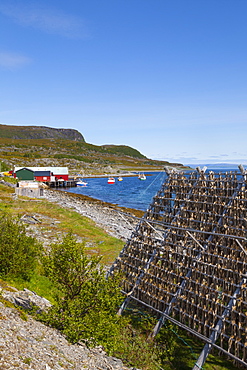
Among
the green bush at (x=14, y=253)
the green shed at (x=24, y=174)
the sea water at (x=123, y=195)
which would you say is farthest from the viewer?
the green shed at (x=24, y=174)

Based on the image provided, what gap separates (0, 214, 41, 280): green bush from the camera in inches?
778

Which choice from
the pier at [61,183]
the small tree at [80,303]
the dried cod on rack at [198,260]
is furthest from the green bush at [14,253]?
the pier at [61,183]

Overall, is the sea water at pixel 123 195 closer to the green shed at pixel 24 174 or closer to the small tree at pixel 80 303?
the green shed at pixel 24 174

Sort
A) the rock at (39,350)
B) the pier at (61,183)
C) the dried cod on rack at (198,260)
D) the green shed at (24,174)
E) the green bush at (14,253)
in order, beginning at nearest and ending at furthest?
the rock at (39,350) → the dried cod on rack at (198,260) → the green bush at (14,253) → the green shed at (24,174) → the pier at (61,183)

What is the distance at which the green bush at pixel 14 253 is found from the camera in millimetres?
19766

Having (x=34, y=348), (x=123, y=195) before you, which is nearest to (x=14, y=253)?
(x=34, y=348)

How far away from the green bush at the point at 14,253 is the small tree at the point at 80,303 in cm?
415

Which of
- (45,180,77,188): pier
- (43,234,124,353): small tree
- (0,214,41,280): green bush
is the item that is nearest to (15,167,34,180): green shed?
(45,180,77,188): pier

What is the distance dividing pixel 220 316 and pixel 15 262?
38.5ft

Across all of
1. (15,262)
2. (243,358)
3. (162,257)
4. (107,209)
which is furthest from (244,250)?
(107,209)

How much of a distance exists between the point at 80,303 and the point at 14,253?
6.33m

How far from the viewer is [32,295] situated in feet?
61.5

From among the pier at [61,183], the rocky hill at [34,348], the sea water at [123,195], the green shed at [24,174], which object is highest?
the green shed at [24,174]

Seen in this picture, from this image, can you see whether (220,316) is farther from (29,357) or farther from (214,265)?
(29,357)
